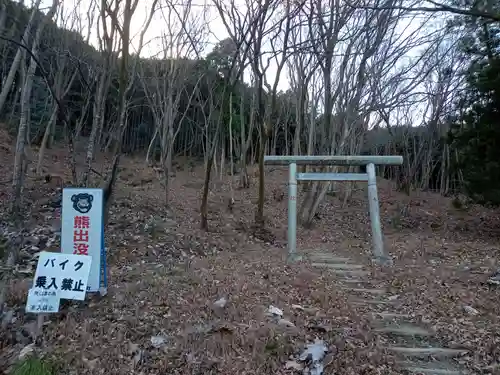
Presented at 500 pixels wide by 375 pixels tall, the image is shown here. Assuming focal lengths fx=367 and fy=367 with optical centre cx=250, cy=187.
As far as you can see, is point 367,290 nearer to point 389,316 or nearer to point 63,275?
point 389,316

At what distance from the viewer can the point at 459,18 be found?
4781mm

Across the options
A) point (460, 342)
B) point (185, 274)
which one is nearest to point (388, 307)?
point (460, 342)

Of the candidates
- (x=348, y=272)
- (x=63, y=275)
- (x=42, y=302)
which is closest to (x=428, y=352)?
(x=348, y=272)

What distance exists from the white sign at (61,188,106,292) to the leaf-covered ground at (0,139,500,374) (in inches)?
19.3

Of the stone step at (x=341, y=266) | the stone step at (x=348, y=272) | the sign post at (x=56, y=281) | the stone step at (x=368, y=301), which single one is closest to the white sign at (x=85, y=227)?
the sign post at (x=56, y=281)

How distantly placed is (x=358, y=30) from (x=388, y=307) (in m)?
8.22

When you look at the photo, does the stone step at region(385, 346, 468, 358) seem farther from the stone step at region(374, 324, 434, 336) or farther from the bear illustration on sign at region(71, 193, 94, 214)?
the bear illustration on sign at region(71, 193, 94, 214)

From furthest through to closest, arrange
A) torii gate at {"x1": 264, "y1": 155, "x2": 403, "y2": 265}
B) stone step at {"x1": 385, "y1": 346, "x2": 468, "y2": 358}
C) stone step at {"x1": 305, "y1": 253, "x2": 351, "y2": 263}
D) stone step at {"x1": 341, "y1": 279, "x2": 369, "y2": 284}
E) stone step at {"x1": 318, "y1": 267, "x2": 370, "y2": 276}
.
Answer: torii gate at {"x1": 264, "y1": 155, "x2": 403, "y2": 265} < stone step at {"x1": 305, "y1": 253, "x2": 351, "y2": 263} < stone step at {"x1": 318, "y1": 267, "x2": 370, "y2": 276} < stone step at {"x1": 341, "y1": 279, "x2": 369, "y2": 284} < stone step at {"x1": 385, "y1": 346, "x2": 468, "y2": 358}

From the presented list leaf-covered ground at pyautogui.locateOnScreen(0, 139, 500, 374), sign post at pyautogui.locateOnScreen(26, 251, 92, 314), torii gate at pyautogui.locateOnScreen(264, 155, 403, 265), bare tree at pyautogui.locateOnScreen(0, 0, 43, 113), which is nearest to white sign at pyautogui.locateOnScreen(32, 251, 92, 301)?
sign post at pyautogui.locateOnScreen(26, 251, 92, 314)

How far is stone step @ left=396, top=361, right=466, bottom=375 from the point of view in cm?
332

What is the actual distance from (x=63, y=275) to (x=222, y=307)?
1786 mm

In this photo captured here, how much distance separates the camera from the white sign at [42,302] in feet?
12.6

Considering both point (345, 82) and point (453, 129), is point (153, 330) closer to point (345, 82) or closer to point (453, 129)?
point (345, 82)

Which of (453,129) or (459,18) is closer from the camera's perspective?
(459,18)
